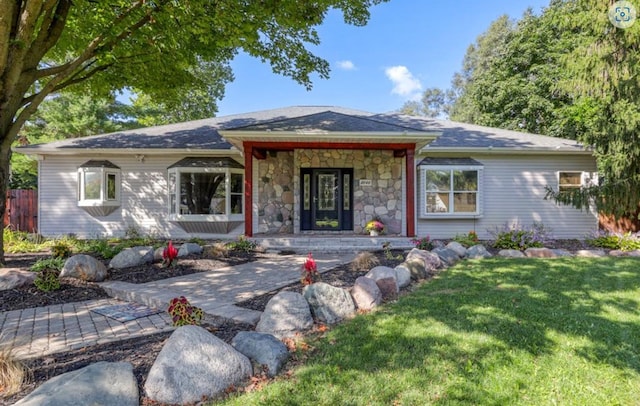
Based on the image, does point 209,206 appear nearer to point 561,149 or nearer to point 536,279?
point 536,279

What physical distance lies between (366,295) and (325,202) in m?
6.33

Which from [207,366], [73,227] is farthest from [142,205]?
[207,366]

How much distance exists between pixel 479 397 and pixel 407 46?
63.8ft

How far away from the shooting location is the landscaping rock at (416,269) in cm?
501

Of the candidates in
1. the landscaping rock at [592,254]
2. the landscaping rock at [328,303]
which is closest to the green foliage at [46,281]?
the landscaping rock at [328,303]

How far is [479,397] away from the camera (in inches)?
81.7

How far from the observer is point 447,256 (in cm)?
632

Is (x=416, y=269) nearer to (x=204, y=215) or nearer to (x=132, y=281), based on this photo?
(x=132, y=281)

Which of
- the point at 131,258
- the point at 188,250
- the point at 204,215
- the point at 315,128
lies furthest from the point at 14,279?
the point at 315,128

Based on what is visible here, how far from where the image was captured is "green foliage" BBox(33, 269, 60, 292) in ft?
14.6

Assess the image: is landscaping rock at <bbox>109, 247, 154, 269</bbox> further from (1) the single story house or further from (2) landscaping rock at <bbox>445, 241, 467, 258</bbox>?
(2) landscaping rock at <bbox>445, 241, 467, 258</bbox>

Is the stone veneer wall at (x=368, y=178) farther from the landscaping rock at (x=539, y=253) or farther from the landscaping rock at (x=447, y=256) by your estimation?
the landscaping rock at (x=539, y=253)

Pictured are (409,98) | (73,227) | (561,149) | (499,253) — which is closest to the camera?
(499,253)

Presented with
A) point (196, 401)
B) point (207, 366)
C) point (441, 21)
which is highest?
point (441, 21)
